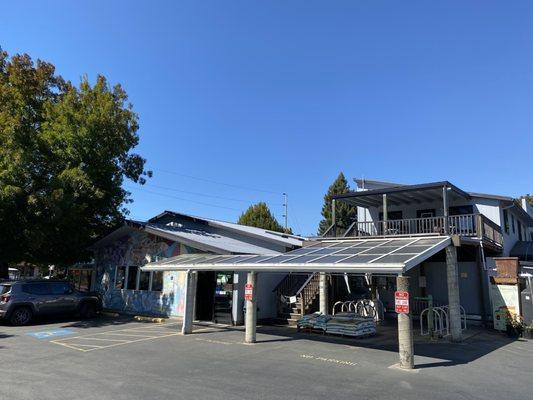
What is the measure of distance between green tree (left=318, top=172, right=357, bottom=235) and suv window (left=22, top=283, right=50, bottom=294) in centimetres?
2754

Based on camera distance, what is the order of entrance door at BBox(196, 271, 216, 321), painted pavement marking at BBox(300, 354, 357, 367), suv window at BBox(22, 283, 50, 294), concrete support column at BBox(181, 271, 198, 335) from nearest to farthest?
painted pavement marking at BBox(300, 354, 357, 367) → concrete support column at BBox(181, 271, 198, 335) → suv window at BBox(22, 283, 50, 294) → entrance door at BBox(196, 271, 216, 321)

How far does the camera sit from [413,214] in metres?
23.5

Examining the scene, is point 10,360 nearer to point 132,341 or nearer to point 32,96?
point 132,341

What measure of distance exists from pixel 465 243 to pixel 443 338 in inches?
220

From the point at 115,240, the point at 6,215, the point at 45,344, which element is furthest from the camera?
the point at 115,240

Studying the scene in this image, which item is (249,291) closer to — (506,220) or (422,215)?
(422,215)

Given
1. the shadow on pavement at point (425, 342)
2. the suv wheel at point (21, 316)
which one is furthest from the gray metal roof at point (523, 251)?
the suv wheel at point (21, 316)

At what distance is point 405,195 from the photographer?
21.5 metres

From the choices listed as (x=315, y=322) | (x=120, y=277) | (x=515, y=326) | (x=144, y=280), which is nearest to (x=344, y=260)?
(x=315, y=322)

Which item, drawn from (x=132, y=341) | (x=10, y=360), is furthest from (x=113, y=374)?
(x=132, y=341)

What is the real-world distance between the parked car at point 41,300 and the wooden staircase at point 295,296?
8.25 m

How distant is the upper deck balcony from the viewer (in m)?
18.6

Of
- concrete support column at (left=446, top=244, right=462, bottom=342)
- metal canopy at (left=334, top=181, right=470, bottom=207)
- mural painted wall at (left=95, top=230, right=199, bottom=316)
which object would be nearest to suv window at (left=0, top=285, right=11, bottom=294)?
mural painted wall at (left=95, top=230, right=199, bottom=316)

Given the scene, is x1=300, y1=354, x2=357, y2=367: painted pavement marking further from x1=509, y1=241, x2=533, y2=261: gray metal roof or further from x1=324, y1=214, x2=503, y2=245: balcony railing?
x1=509, y1=241, x2=533, y2=261: gray metal roof
